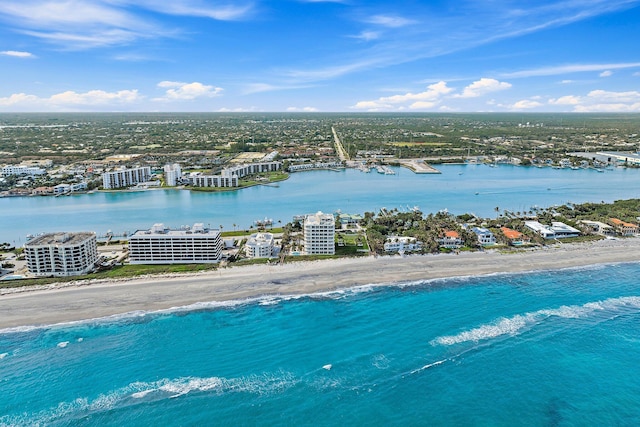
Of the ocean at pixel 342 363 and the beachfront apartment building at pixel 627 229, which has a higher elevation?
the beachfront apartment building at pixel 627 229

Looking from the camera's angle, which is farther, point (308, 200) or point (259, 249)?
point (308, 200)

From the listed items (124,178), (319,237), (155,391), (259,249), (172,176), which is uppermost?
(172,176)

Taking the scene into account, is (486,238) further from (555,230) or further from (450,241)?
(555,230)

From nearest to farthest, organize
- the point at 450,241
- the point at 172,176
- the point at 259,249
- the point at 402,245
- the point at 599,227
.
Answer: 1. the point at 259,249
2. the point at 402,245
3. the point at 450,241
4. the point at 599,227
5. the point at 172,176

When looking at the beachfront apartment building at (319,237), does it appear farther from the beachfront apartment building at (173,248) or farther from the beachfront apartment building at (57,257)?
the beachfront apartment building at (57,257)

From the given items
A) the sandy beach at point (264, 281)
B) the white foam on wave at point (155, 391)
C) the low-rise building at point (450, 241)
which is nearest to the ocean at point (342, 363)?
the white foam on wave at point (155, 391)

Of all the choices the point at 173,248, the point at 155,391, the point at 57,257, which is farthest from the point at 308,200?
the point at 155,391
